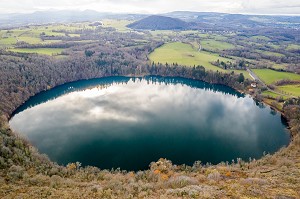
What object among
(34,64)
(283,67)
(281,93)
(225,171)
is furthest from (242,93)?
(34,64)

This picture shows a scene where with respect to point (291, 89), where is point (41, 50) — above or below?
above

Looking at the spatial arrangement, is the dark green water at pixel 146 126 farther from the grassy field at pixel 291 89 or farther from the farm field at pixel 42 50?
the farm field at pixel 42 50

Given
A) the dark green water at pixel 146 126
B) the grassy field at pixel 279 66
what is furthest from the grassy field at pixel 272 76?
the dark green water at pixel 146 126

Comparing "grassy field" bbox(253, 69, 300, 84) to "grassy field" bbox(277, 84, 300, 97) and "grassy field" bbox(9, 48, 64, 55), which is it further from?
"grassy field" bbox(9, 48, 64, 55)

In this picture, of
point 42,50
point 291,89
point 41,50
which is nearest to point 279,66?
point 291,89

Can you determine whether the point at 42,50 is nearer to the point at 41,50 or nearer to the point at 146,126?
the point at 41,50

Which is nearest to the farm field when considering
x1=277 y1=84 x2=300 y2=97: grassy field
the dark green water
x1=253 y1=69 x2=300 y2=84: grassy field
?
the dark green water

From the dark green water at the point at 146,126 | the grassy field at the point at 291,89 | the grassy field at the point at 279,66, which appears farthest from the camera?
the grassy field at the point at 279,66
